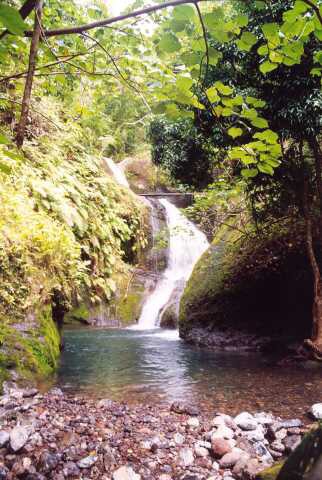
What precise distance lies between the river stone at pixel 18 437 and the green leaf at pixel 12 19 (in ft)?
8.14

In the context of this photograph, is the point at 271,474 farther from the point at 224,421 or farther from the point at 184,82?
the point at 184,82

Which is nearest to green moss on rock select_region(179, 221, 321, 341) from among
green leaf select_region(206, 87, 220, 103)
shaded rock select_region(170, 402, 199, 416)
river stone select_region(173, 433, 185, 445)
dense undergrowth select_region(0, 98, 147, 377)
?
dense undergrowth select_region(0, 98, 147, 377)

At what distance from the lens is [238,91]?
508cm

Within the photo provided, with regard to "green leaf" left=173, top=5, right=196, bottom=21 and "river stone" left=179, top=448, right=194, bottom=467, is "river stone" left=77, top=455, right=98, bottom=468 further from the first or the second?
"green leaf" left=173, top=5, right=196, bottom=21

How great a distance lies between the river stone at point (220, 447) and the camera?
100 inches

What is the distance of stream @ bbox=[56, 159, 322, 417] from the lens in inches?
150

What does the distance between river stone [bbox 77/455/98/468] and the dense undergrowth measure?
5.30 ft

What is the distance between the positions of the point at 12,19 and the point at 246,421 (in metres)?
3.29

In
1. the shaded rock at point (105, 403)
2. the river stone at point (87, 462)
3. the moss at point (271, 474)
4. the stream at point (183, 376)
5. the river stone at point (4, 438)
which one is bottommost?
the stream at point (183, 376)

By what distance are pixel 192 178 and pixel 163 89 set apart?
262 inches

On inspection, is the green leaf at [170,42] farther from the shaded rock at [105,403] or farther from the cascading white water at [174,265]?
Answer: the cascading white water at [174,265]

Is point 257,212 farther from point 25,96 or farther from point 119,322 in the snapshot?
point 119,322

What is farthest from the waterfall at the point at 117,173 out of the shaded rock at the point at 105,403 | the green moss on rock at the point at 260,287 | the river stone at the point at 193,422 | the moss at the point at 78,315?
the river stone at the point at 193,422

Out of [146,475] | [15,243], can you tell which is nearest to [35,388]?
[15,243]
